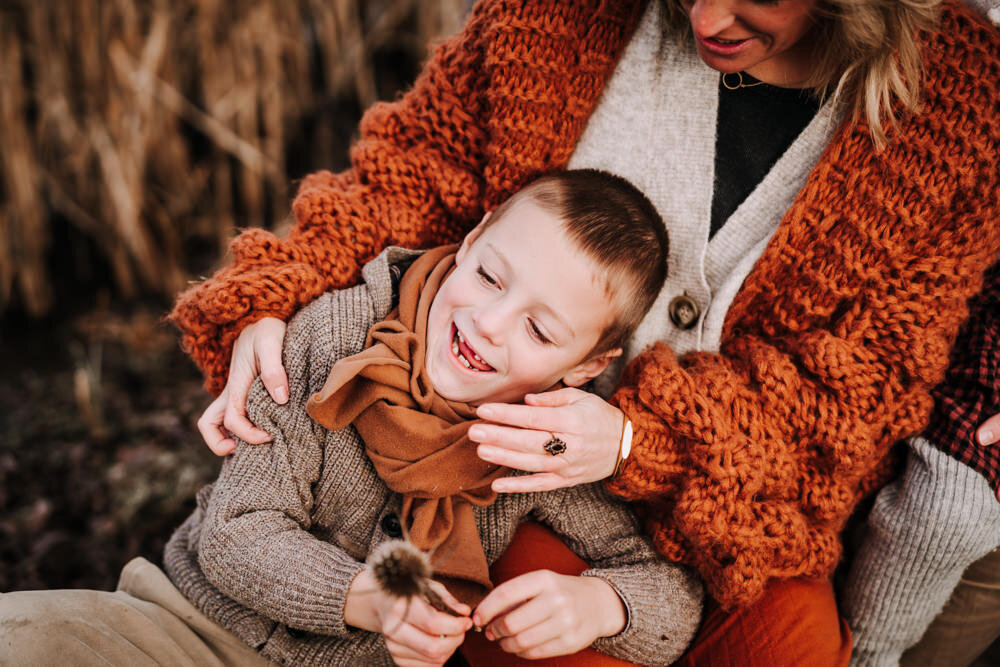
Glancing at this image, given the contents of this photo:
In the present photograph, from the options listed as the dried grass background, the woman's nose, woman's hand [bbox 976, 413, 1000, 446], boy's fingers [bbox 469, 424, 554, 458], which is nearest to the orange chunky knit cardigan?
woman's hand [bbox 976, 413, 1000, 446]

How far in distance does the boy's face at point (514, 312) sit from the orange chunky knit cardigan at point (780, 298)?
20 centimetres

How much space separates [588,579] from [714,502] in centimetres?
28

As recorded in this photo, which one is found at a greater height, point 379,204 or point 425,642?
point 379,204

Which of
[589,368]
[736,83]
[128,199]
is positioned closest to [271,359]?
[589,368]

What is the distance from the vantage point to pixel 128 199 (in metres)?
2.96

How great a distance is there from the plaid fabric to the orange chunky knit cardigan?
0.31 ft

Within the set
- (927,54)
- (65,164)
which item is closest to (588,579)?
(927,54)

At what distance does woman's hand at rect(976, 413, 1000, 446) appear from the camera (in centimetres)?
152

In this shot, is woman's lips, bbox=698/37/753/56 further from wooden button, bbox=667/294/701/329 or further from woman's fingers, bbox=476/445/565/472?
woman's fingers, bbox=476/445/565/472

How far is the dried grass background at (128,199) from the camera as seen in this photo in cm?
244

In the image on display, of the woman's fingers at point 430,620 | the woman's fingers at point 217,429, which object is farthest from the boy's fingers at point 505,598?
the woman's fingers at point 217,429

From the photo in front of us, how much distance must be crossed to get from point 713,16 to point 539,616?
110cm

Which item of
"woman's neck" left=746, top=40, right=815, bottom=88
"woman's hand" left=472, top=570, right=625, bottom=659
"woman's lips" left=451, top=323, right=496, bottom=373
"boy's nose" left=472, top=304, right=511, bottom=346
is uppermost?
"woman's neck" left=746, top=40, right=815, bottom=88

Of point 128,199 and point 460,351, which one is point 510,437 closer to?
point 460,351
